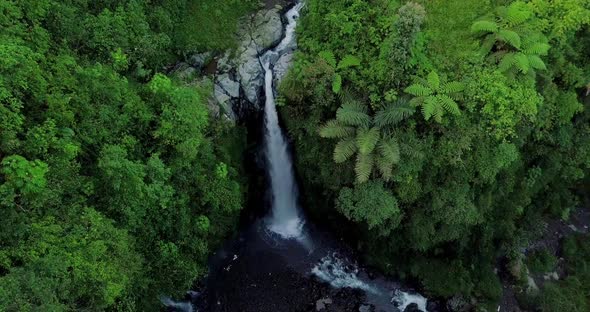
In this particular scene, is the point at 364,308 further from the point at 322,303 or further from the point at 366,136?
the point at 366,136

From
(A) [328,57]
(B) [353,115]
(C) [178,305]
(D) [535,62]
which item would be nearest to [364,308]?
(C) [178,305]

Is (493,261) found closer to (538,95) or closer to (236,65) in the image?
(538,95)

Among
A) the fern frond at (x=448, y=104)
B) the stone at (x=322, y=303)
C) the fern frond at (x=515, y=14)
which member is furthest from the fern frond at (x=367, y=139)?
the stone at (x=322, y=303)

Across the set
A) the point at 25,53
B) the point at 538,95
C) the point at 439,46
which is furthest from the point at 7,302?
the point at 538,95

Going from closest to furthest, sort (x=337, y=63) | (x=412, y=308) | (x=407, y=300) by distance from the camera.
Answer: (x=337, y=63) < (x=412, y=308) < (x=407, y=300)

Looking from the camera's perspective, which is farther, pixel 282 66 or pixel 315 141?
pixel 282 66

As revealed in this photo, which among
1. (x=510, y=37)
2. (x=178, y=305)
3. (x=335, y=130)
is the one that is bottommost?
(x=178, y=305)

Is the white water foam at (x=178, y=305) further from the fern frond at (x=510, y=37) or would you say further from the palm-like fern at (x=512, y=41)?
the fern frond at (x=510, y=37)

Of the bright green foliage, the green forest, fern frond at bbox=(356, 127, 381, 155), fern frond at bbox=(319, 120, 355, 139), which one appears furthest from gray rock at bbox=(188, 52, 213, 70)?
the bright green foliage
